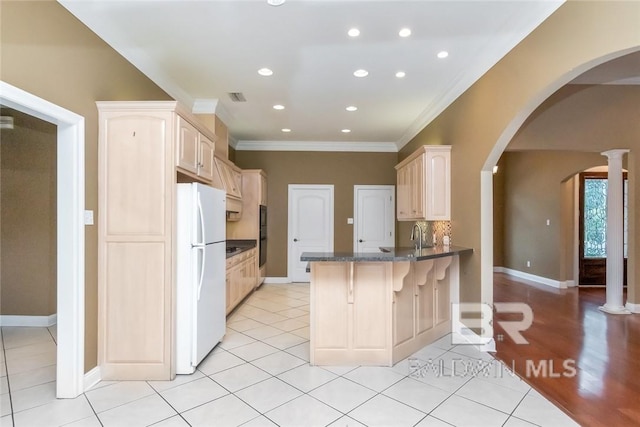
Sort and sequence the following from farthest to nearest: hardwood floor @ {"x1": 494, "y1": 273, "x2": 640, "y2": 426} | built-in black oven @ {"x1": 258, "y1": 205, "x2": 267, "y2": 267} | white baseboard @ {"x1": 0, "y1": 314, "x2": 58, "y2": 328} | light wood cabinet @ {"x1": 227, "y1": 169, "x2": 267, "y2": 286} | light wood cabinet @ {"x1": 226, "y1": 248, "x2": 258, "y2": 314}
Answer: built-in black oven @ {"x1": 258, "y1": 205, "x2": 267, "y2": 267} < light wood cabinet @ {"x1": 227, "y1": 169, "x2": 267, "y2": 286} < light wood cabinet @ {"x1": 226, "y1": 248, "x2": 258, "y2": 314} < white baseboard @ {"x1": 0, "y1": 314, "x2": 58, "y2": 328} < hardwood floor @ {"x1": 494, "y1": 273, "x2": 640, "y2": 426}

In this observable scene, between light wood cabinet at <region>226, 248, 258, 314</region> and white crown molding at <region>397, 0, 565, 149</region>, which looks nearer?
white crown molding at <region>397, 0, 565, 149</region>

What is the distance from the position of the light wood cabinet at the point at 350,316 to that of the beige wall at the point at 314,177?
399cm

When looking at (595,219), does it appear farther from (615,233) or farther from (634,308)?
(634,308)

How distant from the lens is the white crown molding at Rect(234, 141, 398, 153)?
6.89 m

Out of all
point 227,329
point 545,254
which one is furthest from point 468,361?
point 545,254

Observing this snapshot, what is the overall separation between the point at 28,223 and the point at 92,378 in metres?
2.87

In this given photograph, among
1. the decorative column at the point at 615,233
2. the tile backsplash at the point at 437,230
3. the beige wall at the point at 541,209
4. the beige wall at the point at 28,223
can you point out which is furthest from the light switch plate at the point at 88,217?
the beige wall at the point at 541,209

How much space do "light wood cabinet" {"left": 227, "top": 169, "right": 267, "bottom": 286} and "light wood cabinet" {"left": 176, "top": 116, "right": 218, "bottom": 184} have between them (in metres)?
2.43

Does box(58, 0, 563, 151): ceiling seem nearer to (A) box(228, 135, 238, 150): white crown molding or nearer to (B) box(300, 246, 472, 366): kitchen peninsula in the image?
(A) box(228, 135, 238, 150): white crown molding

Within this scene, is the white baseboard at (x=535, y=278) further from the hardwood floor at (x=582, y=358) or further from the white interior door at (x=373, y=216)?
the white interior door at (x=373, y=216)

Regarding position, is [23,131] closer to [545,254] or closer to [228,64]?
[228,64]

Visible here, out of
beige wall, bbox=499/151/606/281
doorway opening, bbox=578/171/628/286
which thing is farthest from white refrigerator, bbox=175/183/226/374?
doorway opening, bbox=578/171/628/286

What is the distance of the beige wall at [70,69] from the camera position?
2033 millimetres

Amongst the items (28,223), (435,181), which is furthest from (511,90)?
(28,223)
